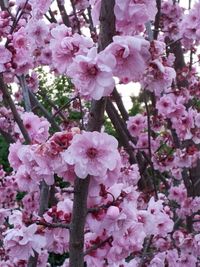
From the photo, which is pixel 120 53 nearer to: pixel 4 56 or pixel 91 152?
pixel 91 152

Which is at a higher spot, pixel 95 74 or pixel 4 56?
pixel 4 56

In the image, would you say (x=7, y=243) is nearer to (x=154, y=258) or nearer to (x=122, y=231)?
(x=122, y=231)

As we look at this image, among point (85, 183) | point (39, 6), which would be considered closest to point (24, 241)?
point (85, 183)

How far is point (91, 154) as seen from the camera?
1.62 meters

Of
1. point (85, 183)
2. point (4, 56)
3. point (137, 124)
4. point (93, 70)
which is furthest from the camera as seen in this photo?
point (137, 124)

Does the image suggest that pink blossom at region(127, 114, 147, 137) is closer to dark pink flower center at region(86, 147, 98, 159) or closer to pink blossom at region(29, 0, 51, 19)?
pink blossom at region(29, 0, 51, 19)

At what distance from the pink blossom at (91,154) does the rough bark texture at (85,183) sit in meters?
0.05

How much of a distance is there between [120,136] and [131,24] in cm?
248

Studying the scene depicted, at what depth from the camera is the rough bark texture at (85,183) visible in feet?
5.27

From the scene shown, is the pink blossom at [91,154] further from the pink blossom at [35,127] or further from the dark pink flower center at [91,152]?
the pink blossom at [35,127]

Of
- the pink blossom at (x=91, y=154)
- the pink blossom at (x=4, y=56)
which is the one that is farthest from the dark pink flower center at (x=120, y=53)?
the pink blossom at (x=4, y=56)

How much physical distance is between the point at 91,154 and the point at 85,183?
0.34 feet

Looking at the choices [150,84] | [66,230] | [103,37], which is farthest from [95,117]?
[66,230]

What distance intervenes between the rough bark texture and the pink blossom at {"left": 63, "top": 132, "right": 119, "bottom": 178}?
5cm
